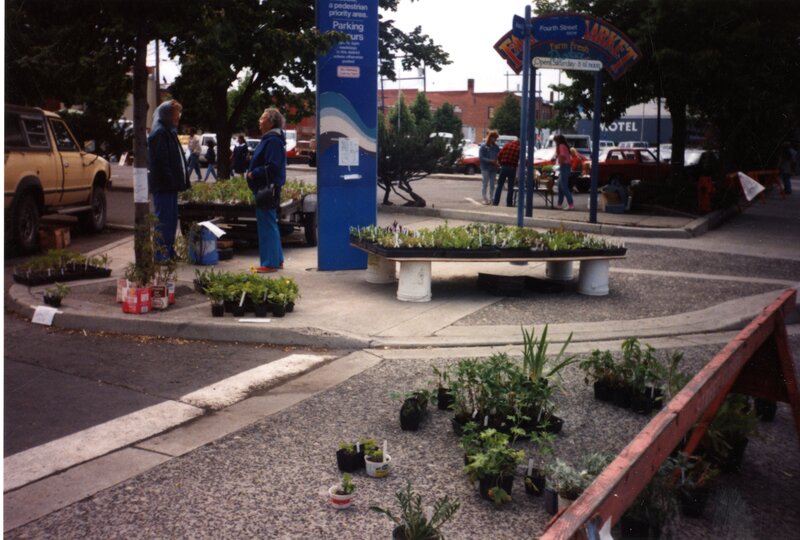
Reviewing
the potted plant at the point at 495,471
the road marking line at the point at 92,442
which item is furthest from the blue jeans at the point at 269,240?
the potted plant at the point at 495,471

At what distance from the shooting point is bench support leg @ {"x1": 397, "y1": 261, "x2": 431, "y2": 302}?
29.2 feet

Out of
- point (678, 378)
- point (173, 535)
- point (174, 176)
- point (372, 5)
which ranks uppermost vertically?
point (372, 5)

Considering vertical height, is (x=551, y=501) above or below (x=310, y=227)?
below

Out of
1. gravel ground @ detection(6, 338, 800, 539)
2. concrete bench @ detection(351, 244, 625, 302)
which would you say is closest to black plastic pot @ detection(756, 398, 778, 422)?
gravel ground @ detection(6, 338, 800, 539)

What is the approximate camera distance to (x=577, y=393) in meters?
6.15

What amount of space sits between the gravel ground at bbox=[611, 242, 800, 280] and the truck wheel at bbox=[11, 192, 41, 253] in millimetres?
8990

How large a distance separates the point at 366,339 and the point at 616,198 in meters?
14.0

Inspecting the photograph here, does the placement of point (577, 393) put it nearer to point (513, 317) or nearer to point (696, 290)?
point (513, 317)

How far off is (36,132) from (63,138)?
84cm

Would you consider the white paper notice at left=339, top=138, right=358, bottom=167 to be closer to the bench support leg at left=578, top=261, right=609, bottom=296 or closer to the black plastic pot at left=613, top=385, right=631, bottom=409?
the bench support leg at left=578, top=261, right=609, bottom=296

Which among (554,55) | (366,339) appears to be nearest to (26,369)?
(366,339)

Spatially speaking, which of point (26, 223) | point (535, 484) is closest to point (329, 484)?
point (535, 484)

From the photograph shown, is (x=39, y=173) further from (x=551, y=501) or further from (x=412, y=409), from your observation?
(x=551, y=501)

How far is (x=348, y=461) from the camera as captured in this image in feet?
14.9
